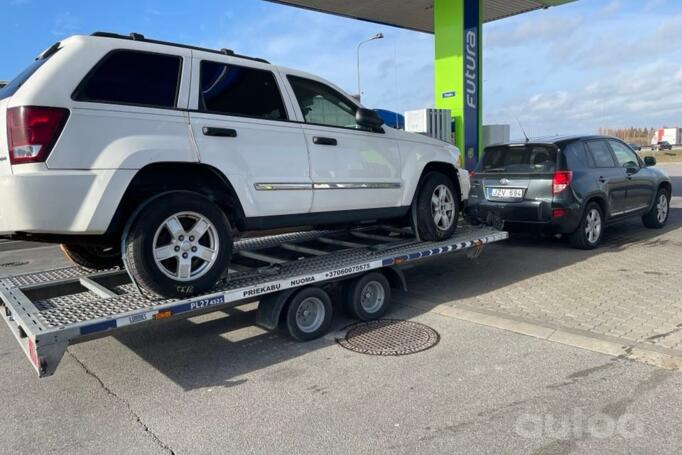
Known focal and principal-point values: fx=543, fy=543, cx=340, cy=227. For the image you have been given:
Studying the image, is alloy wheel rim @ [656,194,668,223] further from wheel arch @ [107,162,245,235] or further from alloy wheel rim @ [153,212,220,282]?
alloy wheel rim @ [153,212,220,282]

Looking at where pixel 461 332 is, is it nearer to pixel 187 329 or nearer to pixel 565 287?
pixel 565 287

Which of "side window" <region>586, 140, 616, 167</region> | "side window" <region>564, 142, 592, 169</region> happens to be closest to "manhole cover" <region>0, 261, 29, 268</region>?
"side window" <region>564, 142, 592, 169</region>

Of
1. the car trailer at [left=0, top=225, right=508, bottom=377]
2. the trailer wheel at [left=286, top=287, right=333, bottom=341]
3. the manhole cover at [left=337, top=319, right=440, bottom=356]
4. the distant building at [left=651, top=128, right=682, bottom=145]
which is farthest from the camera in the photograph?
the distant building at [left=651, top=128, right=682, bottom=145]

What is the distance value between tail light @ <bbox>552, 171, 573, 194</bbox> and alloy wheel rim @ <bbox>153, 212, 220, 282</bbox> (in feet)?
18.2

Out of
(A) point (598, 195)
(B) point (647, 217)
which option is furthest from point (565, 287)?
(B) point (647, 217)

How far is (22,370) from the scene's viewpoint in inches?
174

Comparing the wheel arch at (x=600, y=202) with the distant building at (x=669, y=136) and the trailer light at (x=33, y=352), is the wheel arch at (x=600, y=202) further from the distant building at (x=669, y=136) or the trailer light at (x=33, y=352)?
the distant building at (x=669, y=136)

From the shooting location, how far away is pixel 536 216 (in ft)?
26.7

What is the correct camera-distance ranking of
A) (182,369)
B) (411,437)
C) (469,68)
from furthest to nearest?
(469,68) < (182,369) < (411,437)

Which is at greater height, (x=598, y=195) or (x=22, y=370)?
(x=598, y=195)

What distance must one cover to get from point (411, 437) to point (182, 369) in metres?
2.07

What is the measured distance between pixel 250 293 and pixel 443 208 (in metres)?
2.98

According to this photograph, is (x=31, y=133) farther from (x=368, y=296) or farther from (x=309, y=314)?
(x=368, y=296)

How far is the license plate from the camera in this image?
8328 mm
